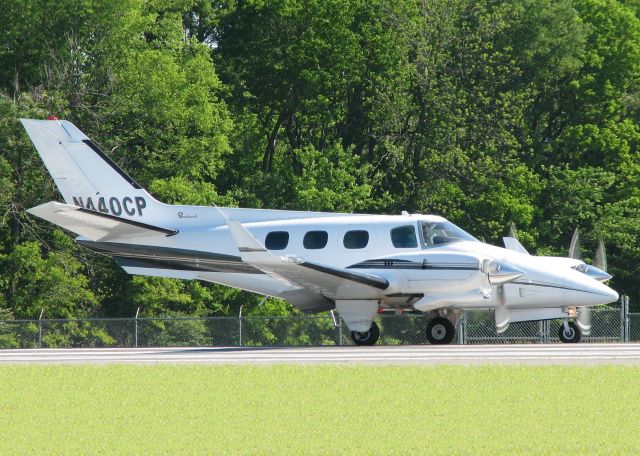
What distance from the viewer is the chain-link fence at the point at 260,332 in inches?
1344

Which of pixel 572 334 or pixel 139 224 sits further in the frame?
pixel 139 224

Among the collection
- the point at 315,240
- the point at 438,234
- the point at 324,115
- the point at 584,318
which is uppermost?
the point at 324,115

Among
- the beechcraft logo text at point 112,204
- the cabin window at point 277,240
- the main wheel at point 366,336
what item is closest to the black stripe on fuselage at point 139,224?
the beechcraft logo text at point 112,204

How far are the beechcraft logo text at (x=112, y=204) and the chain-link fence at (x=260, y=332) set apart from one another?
3.77 meters

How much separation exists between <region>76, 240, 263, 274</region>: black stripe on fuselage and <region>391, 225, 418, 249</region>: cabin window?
12.4ft

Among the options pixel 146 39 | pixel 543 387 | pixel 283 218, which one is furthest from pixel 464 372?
pixel 146 39

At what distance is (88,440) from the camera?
1249cm

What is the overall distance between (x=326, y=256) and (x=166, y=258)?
4.12 metres

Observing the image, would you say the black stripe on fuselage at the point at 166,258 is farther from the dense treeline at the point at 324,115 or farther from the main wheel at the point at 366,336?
the dense treeline at the point at 324,115

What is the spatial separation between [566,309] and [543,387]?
11.1m

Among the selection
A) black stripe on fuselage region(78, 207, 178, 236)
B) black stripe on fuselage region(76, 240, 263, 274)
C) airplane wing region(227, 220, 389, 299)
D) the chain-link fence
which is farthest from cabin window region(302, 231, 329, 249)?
the chain-link fence

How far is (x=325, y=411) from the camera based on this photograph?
14.4 m

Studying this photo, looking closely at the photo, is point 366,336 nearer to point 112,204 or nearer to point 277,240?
point 277,240

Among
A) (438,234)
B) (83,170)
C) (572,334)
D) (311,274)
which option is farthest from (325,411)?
(83,170)
